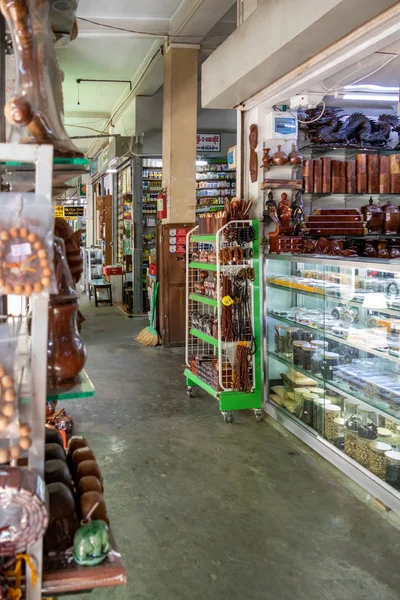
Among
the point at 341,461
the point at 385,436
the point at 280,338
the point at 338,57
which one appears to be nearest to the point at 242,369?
the point at 280,338

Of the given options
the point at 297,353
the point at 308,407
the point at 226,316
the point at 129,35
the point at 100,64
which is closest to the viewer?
the point at 308,407

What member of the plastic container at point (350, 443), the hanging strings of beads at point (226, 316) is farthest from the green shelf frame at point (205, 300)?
the plastic container at point (350, 443)

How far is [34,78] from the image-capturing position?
57.5 inches

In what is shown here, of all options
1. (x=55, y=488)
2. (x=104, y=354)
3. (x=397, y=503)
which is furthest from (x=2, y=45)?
(x=104, y=354)

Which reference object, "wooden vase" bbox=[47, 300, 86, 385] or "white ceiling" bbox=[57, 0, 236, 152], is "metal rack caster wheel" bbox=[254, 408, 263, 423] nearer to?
"wooden vase" bbox=[47, 300, 86, 385]

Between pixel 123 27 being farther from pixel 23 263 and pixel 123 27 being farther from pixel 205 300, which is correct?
pixel 23 263

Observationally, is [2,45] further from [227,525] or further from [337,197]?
[337,197]

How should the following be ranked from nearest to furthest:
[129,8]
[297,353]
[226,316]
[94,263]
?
[297,353], [226,316], [129,8], [94,263]

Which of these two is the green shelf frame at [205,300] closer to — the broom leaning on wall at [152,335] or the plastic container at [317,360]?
the plastic container at [317,360]

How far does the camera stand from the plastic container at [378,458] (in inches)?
133

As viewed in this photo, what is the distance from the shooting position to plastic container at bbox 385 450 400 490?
325cm

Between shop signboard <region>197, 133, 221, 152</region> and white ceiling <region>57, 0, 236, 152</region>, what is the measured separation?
1.33m

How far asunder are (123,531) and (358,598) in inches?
50.1

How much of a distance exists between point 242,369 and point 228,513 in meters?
1.73
